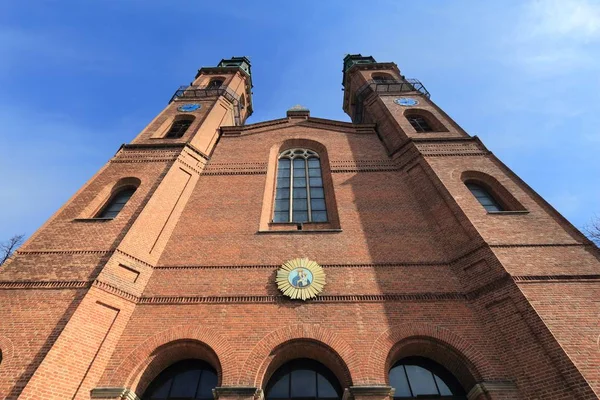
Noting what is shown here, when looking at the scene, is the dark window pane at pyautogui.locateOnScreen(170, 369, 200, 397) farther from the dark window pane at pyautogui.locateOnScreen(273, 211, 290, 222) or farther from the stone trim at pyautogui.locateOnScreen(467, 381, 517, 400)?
the stone trim at pyautogui.locateOnScreen(467, 381, 517, 400)

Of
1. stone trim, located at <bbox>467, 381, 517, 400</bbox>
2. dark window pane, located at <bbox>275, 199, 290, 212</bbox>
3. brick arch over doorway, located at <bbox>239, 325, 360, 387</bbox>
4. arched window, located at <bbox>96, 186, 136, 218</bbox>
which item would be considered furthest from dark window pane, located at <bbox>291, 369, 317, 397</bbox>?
arched window, located at <bbox>96, 186, 136, 218</bbox>

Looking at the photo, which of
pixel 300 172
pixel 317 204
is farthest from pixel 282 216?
pixel 300 172

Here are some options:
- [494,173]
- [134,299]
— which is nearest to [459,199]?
[494,173]

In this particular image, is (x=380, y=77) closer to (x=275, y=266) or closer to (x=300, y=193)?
(x=300, y=193)

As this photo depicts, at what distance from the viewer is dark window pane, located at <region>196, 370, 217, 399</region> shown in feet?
23.5

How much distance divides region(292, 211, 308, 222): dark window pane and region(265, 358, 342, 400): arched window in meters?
4.78

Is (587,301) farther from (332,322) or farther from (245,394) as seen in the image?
(245,394)

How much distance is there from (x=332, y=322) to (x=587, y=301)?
517cm

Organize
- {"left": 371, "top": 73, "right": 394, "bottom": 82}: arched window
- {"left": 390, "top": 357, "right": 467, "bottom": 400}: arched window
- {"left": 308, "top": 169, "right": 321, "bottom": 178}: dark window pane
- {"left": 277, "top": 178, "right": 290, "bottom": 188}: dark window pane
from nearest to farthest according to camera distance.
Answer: {"left": 390, "top": 357, "right": 467, "bottom": 400}: arched window, {"left": 277, "top": 178, "right": 290, "bottom": 188}: dark window pane, {"left": 308, "top": 169, "right": 321, "bottom": 178}: dark window pane, {"left": 371, "top": 73, "right": 394, "bottom": 82}: arched window

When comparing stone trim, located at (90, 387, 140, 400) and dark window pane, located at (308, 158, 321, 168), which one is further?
dark window pane, located at (308, 158, 321, 168)

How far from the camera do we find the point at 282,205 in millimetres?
12188

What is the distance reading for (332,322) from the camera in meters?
7.62

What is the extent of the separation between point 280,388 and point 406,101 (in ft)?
47.9

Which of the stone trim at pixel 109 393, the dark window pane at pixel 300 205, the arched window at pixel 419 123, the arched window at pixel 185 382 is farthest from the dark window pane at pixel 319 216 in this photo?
the stone trim at pixel 109 393
